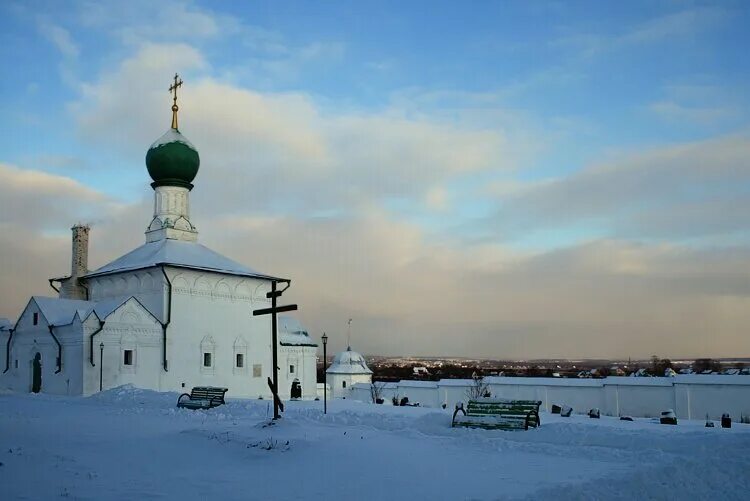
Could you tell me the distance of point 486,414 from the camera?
13930 millimetres

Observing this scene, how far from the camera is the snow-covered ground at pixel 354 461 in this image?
24.6 feet

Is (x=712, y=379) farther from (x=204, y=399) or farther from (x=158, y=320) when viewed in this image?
(x=158, y=320)

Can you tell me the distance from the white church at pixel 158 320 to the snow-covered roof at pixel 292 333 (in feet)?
14.5

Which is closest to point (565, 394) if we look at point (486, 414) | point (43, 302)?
point (486, 414)

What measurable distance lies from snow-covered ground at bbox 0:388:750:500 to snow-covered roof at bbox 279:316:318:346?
23.0 metres

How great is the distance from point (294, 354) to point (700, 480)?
100 feet

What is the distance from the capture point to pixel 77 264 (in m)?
31.5

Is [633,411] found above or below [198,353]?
below

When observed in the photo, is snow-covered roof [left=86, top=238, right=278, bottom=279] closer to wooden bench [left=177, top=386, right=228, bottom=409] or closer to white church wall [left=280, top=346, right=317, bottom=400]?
white church wall [left=280, top=346, right=317, bottom=400]

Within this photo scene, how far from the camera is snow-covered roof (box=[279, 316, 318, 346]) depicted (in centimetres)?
3744

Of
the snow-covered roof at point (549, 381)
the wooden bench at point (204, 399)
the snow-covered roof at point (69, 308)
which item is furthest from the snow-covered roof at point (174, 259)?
the snow-covered roof at point (549, 381)

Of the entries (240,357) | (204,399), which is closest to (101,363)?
(240,357)

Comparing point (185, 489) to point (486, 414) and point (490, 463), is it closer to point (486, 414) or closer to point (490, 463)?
point (490, 463)

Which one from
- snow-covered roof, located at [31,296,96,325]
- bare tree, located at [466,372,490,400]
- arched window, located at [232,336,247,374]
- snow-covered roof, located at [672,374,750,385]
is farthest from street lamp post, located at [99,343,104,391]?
snow-covered roof, located at [672,374,750,385]
